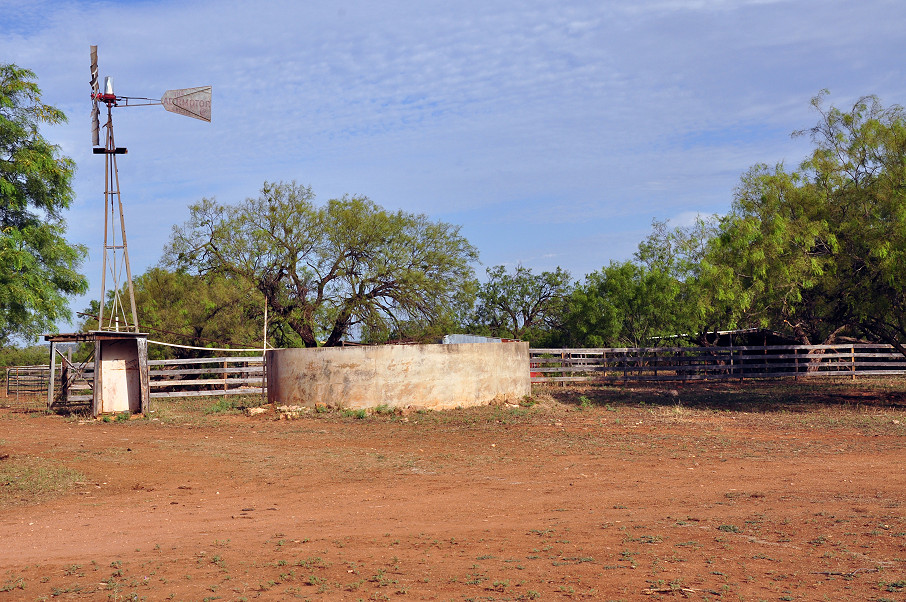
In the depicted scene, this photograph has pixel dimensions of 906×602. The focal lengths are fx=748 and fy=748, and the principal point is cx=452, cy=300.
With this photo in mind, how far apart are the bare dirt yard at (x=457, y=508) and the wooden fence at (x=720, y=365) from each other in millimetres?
9407

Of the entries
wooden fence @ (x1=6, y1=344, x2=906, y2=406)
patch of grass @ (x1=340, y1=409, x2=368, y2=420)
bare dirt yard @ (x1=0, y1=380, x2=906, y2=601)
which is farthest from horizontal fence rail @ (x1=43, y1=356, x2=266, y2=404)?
patch of grass @ (x1=340, y1=409, x2=368, y2=420)

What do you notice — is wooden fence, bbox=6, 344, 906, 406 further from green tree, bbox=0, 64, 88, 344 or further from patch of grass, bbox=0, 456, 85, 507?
patch of grass, bbox=0, 456, 85, 507

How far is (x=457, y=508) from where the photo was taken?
9000 mm

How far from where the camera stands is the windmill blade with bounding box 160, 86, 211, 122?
701 inches

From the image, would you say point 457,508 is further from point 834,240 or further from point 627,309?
point 627,309

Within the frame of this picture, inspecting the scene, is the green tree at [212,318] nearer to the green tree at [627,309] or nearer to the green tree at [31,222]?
the green tree at [31,222]

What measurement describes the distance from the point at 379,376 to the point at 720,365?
14.7 metres

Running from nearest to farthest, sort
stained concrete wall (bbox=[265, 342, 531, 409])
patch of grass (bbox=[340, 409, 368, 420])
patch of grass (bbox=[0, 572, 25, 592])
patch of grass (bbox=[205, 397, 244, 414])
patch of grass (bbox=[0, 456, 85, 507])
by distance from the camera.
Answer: patch of grass (bbox=[0, 572, 25, 592])
patch of grass (bbox=[0, 456, 85, 507])
patch of grass (bbox=[340, 409, 368, 420])
stained concrete wall (bbox=[265, 342, 531, 409])
patch of grass (bbox=[205, 397, 244, 414])

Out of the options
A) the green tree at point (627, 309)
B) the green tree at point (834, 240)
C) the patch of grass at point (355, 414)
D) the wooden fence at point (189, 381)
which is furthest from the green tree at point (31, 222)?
the green tree at point (627, 309)

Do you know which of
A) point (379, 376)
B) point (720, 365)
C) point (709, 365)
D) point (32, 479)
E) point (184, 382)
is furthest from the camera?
point (709, 365)

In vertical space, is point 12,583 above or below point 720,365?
below

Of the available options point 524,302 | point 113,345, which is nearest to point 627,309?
point 524,302

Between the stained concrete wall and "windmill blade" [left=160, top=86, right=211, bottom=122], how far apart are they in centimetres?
610

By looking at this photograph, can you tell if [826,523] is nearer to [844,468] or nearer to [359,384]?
[844,468]
